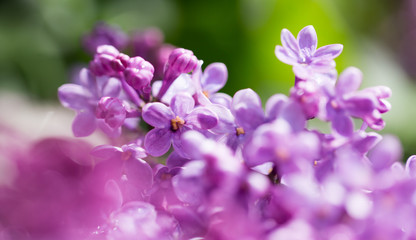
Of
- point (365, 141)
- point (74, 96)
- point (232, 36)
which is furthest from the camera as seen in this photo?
point (232, 36)

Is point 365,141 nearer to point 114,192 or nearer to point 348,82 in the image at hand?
point 348,82

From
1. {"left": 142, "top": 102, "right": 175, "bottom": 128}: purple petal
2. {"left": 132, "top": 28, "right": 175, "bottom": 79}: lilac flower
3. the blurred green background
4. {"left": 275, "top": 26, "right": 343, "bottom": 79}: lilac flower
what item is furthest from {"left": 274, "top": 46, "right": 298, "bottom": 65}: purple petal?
the blurred green background

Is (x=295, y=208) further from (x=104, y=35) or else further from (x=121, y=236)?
(x=104, y=35)

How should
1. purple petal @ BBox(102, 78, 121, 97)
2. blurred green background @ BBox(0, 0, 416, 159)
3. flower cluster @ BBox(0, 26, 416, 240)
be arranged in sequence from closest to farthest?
flower cluster @ BBox(0, 26, 416, 240)
purple petal @ BBox(102, 78, 121, 97)
blurred green background @ BBox(0, 0, 416, 159)

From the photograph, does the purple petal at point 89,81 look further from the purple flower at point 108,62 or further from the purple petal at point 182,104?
the purple petal at point 182,104

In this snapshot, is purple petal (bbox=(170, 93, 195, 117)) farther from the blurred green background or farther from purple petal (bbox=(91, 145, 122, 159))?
the blurred green background

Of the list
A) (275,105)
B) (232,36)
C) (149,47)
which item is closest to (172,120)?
(275,105)
